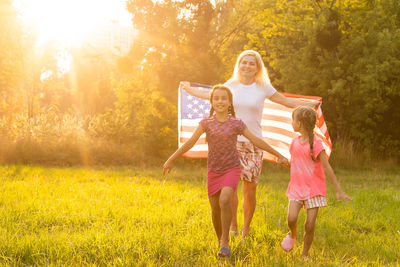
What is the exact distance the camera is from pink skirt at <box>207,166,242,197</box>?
12.9 feet

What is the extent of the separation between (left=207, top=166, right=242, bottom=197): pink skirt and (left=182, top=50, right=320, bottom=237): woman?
67cm

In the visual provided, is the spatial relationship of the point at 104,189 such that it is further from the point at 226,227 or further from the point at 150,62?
the point at 150,62

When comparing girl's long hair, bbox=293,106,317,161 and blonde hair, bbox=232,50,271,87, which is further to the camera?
blonde hair, bbox=232,50,271,87

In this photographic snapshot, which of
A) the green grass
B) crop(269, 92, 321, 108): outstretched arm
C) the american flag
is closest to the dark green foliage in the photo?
the green grass

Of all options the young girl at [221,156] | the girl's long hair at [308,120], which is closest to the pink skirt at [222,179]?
the young girl at [221,156]

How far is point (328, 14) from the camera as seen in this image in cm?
1544

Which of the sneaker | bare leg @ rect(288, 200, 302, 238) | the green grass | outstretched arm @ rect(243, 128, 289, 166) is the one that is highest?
outstretched arm @ rect(243, 128, 289, 166)

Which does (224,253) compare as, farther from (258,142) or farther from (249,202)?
(258,142)

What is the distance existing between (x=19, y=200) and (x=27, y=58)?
14129 mm

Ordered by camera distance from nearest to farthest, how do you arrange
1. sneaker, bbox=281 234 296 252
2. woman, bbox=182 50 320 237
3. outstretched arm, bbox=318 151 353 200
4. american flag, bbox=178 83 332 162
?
1. outstretched arm, bbox=318 151 353 200
2. sneaker, bbox=281 234 296 252
3. woman, bbox=182 50 320 237
4. american flag, bbox=178 83 332 162

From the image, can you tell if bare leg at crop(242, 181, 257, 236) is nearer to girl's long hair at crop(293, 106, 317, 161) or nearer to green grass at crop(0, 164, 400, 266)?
green grass at crop(0, 164, 400, 266)

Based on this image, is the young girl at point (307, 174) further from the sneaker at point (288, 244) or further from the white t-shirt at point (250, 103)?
the white t-shirt at point (250, 103)

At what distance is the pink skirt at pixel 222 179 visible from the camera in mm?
3928

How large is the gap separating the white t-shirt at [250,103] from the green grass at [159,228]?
1.33 meters
